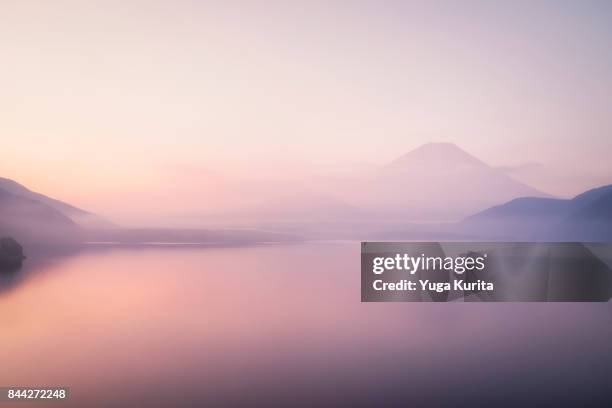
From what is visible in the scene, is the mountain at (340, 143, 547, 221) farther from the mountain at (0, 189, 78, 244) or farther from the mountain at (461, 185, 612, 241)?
the mountain at (0, 189, 78, 244)

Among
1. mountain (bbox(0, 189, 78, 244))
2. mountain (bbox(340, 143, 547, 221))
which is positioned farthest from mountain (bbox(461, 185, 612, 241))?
mountain (bbox(0, 189, 78, 244))

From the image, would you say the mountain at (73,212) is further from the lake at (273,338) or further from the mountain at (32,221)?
the lake at (273,338)

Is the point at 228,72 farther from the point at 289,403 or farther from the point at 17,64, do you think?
the point at 289,403

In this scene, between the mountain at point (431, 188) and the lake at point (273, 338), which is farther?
the mountain at point (431, 188)

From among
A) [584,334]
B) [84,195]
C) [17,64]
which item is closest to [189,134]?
[84,195]

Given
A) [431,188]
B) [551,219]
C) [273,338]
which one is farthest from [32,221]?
[551,219]

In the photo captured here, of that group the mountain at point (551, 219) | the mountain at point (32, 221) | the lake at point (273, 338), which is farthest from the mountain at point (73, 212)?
the mountain at point (551, 219)
